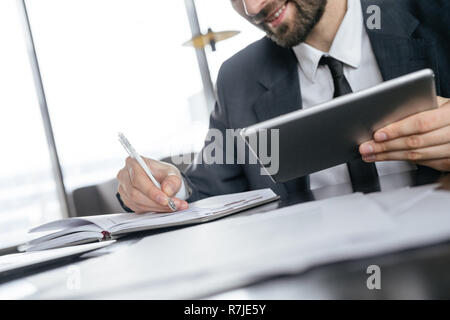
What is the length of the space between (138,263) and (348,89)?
960 mm

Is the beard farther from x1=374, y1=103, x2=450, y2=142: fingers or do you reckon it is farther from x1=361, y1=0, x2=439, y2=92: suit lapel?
x1=374, y1=103, x2=450, y2=142: fingers

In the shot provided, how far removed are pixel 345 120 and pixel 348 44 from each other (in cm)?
71

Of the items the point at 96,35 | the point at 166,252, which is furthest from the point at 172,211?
the point at 96,35

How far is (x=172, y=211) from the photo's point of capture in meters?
0.91

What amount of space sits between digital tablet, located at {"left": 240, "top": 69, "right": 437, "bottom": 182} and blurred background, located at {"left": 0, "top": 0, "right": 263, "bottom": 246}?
4037 millimetres

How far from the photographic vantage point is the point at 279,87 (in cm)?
143

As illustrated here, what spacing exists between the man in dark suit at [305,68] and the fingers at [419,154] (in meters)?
0.14

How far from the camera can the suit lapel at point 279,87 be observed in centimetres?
139

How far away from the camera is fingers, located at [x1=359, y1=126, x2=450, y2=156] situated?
2.46 feet
